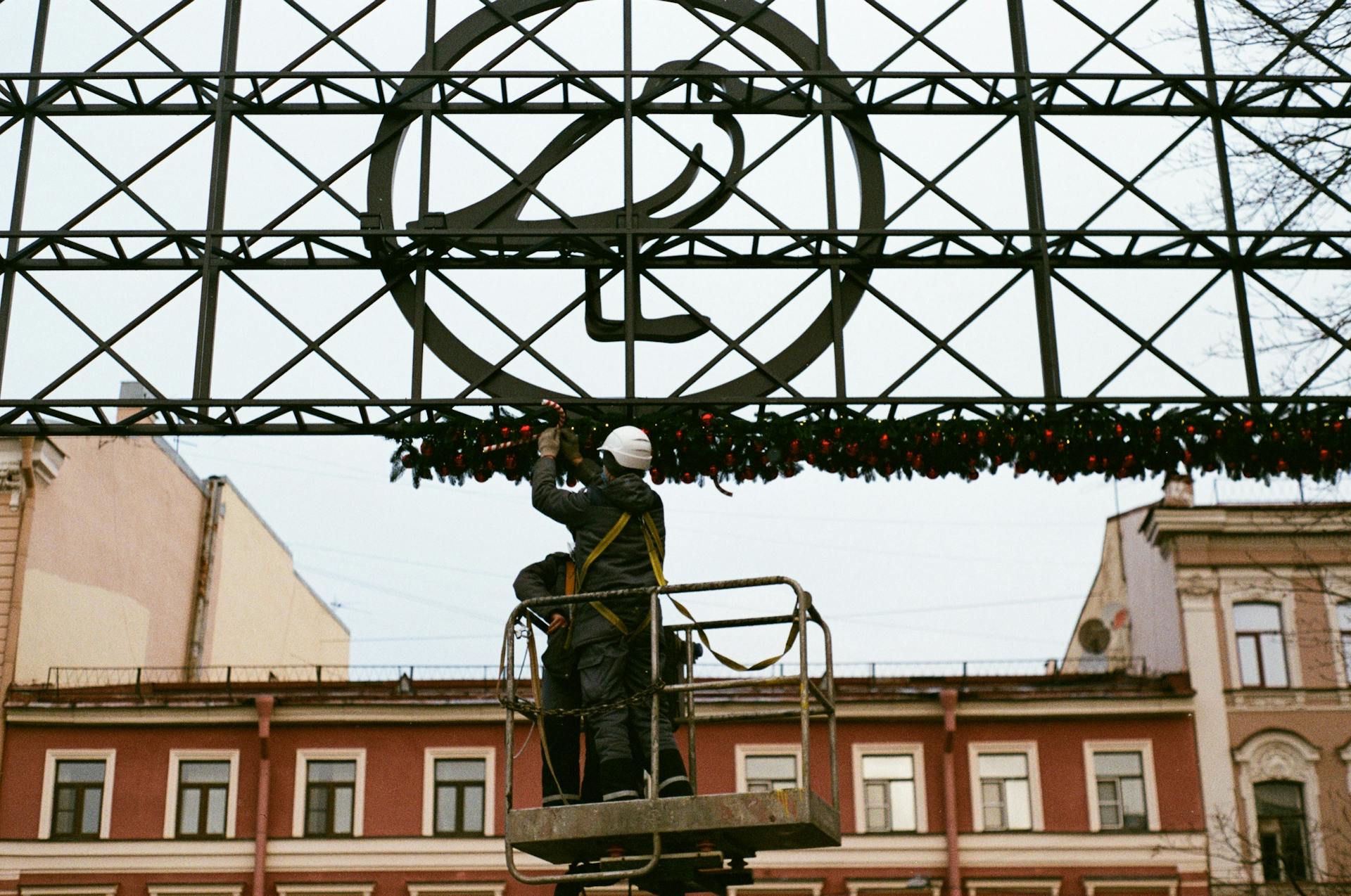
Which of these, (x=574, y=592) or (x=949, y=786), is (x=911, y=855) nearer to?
(x=949, y=786)

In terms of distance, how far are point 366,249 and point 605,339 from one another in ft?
5.22

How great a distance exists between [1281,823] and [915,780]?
18.1 ft

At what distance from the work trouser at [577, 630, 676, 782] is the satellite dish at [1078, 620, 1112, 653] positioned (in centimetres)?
2414

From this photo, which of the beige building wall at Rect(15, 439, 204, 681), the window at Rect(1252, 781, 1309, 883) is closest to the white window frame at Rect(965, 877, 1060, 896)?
the window at Rect(1252, 781, 1309, 883)

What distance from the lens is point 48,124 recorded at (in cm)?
1162

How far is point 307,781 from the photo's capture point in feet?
88.1

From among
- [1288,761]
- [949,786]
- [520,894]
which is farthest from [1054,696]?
[520,894]

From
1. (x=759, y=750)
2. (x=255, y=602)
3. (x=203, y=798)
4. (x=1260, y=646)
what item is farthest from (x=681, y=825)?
(x=255, y=602)

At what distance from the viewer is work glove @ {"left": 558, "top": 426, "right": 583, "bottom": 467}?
992 centimetres

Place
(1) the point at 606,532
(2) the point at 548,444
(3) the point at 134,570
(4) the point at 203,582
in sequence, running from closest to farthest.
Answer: (1) the point at 606,532, (2) the point at 548,444, (3) the point at 134,570, (4) the point at 203,582

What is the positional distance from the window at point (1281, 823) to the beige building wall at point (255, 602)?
60.0 feet

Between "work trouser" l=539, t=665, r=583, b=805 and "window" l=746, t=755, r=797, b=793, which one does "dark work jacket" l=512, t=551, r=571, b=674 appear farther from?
"window" l=746, t=755, r=797, b=793

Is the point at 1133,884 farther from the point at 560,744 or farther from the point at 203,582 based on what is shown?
the point at 560,744

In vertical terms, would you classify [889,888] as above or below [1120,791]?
below
